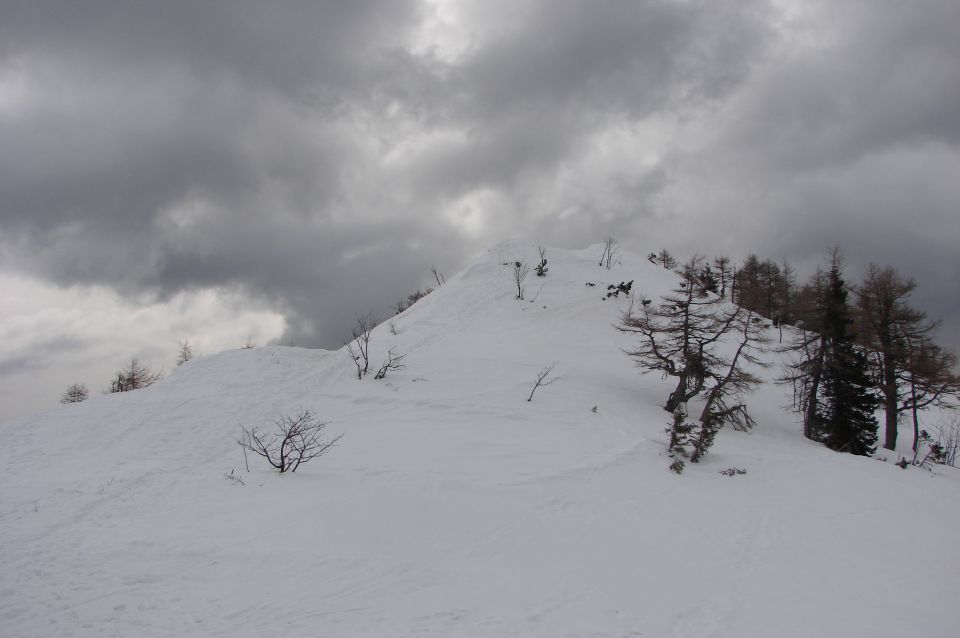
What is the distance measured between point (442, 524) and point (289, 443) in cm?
715

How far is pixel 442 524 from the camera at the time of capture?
11.3 metres

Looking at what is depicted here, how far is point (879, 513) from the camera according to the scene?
14.6 metres

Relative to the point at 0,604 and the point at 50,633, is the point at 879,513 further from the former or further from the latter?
the point at 0,604

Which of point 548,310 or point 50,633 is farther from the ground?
point 548,310

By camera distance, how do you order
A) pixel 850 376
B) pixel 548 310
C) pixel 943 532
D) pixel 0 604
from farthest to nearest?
pixel 548 310 → pixel 850 376 → pixel 943 532 → pixel 0 604

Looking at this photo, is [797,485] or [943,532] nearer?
[943,532]

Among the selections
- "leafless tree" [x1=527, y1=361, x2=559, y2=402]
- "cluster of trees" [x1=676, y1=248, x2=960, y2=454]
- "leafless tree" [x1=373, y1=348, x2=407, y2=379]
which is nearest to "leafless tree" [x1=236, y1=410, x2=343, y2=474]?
"leafless tree" [x1=373, y1=348, x2=407, y2=379]

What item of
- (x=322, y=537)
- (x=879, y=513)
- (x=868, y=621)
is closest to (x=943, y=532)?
(x=879, y=513)

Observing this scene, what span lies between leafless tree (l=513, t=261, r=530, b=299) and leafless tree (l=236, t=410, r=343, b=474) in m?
25.6

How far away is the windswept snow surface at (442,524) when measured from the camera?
8.13 meters

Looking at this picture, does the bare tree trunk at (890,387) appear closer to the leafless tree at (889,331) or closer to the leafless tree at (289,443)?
the leafless tree at (889,331)

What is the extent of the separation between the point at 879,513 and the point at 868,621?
7.82 m

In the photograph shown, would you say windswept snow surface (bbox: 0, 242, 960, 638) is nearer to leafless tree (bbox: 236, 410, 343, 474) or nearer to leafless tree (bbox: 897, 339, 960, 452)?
leafless tree (bbox: 236, 410, 343, 474)

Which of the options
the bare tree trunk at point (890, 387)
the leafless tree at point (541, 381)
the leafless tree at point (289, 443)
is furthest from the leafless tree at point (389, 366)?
the bare tree trunk at point (890, 387)
